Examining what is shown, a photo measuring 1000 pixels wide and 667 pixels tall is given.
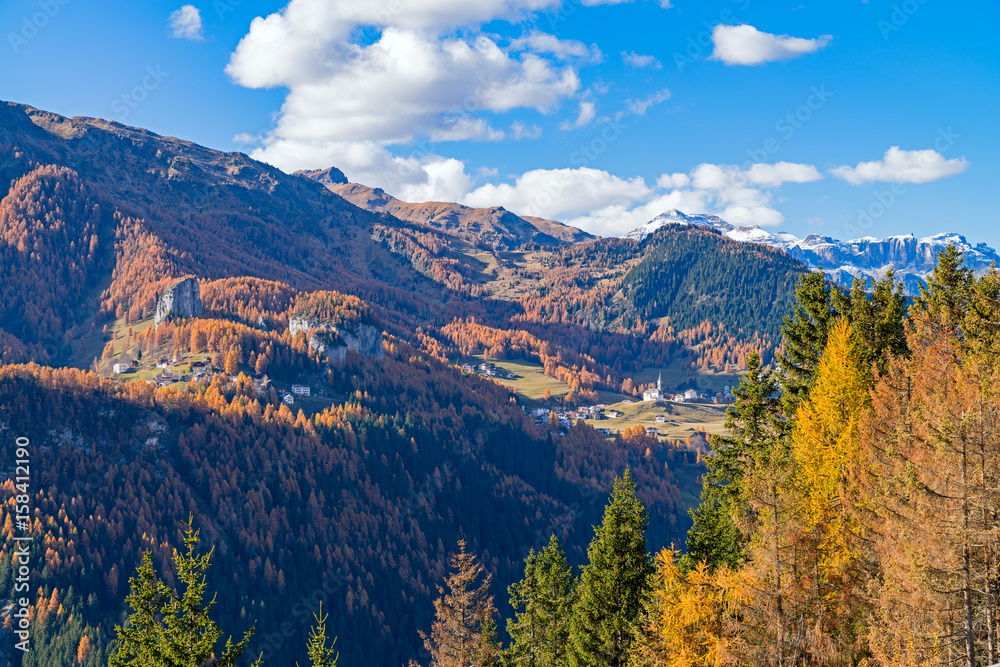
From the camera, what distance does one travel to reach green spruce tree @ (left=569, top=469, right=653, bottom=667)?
38781mm

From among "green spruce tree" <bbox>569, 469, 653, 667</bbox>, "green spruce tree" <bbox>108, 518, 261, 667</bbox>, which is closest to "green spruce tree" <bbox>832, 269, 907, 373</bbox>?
"green spruce tree" <bbox>569, 469, 653, 667</bbox>

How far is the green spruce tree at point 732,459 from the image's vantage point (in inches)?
1529

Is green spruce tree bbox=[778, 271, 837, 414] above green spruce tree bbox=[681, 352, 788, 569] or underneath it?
above

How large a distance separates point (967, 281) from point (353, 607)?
174 m

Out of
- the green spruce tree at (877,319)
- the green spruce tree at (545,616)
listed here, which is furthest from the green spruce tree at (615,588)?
the green spruce tree at (877,319)

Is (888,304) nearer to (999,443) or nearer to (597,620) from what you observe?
(999,443)

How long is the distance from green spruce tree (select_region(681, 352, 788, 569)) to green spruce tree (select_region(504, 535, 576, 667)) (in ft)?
41.8

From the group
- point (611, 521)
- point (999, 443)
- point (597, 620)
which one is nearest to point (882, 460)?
point (999, 443)

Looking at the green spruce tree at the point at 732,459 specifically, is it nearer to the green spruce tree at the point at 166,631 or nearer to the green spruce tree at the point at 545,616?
the green spruce tree at the point at 545,616

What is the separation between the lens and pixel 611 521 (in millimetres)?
39094

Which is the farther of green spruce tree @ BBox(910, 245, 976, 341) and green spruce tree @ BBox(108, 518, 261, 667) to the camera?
green spruce tree @ BBox(910, 245, 976, 341)

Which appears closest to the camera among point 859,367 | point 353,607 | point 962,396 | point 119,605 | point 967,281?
point 962,396

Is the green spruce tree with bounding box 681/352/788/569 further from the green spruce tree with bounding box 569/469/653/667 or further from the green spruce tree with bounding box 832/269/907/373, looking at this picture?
the green spruce tree with bounding box 832/269/907/373

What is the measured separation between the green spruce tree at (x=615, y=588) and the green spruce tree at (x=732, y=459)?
117 inches
